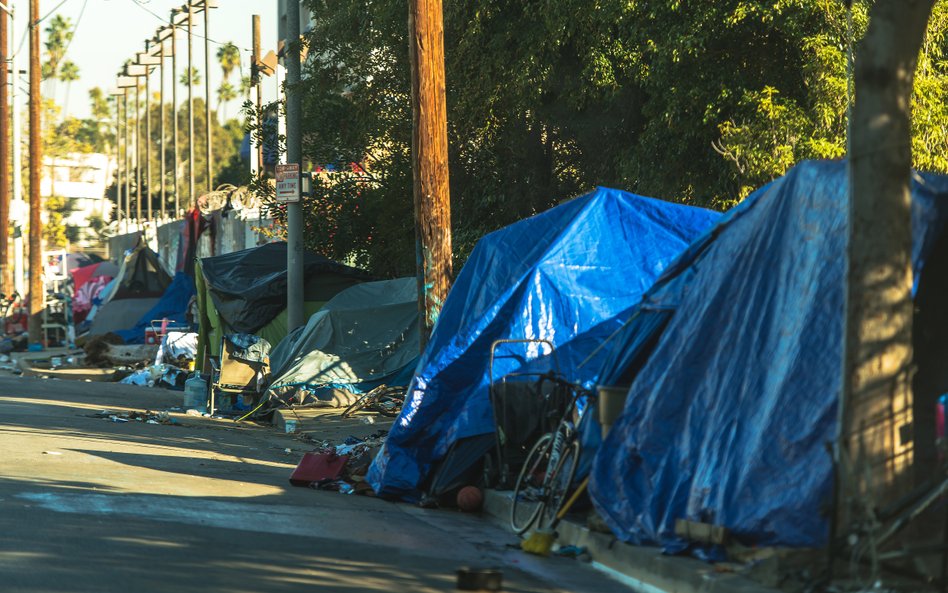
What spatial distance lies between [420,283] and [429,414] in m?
2.87

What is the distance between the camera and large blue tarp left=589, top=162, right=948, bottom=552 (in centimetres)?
741

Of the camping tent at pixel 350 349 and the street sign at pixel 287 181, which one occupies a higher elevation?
the street sign at pixel 287 181

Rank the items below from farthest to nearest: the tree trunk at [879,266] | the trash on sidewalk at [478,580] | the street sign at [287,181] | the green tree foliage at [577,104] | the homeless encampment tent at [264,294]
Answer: the homeless encampment tent at [264,294] < the street sign at [287,181] < the green tree foliage at [577,104] < the trash on sidewalk at [478,580] < the tree trunk at [879,266]

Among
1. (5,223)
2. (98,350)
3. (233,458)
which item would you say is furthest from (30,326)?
(233,458)

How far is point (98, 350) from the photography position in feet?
99.0

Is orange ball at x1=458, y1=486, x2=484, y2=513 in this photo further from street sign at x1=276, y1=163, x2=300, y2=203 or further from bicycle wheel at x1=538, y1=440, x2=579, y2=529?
street sign at x1=276, y1=163, x2=300, y2=203

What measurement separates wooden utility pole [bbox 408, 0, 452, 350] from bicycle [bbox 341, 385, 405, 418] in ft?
13.9

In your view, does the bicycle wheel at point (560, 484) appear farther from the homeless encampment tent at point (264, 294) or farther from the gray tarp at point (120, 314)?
the gray tarp at point (120, 314)

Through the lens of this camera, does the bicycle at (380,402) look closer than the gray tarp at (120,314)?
Yes

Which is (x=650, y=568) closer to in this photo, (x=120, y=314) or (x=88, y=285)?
(x=120, y=314)

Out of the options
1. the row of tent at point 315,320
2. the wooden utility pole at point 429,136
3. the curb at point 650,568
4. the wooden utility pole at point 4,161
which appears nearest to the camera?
the curb at point 650,568

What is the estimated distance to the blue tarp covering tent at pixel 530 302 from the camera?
11.8m

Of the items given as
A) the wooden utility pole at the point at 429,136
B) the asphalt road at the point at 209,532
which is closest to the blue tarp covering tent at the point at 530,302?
the asphalt road at the point at 209,532

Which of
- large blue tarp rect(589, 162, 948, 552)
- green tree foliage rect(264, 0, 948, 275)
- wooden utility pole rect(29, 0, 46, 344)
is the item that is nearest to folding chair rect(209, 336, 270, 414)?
green tree foliage rect(264, 0, 948, 275)
